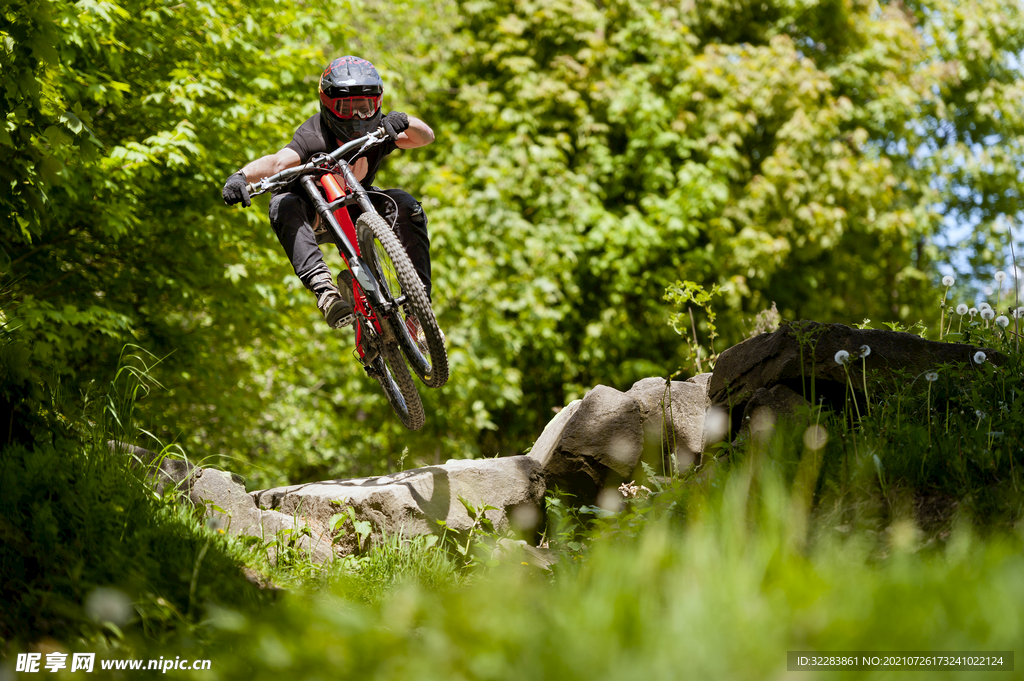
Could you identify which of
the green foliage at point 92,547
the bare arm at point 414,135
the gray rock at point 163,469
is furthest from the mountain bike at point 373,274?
the green foliage at point 92,547

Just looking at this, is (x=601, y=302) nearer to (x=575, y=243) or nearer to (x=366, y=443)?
(x=575, y=243)

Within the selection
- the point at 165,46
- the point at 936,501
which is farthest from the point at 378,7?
the point at 936,501

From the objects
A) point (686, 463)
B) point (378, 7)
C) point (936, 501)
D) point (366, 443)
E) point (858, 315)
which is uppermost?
point (378, 7)

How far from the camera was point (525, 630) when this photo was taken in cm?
157

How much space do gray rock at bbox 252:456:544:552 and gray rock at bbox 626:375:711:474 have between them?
2.32ft

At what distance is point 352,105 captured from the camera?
4273 millimetres

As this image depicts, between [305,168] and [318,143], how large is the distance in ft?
1.03

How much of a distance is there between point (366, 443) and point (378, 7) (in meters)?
6.60

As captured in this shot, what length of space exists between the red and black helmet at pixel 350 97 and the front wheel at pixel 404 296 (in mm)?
622

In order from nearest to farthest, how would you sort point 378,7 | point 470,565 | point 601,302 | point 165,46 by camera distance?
point 470,565 → point 165,46 → point 601,302 → point 378,7

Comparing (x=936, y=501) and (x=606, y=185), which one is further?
(x=606, y=185)

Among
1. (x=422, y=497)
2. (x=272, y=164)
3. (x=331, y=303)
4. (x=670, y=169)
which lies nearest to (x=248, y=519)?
(x=422, y=497)

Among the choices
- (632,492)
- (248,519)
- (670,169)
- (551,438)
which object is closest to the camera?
(632,492)

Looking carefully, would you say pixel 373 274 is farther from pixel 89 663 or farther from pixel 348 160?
pixel 89 663
